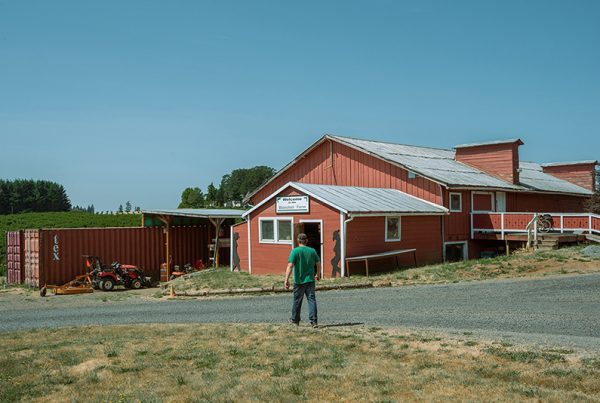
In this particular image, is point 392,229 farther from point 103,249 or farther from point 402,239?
point 103,249

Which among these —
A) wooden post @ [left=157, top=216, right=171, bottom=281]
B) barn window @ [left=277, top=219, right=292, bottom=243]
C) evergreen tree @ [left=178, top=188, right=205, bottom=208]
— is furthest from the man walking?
evergreen tree @ [left=178, top=188, right=205, bottom=208]

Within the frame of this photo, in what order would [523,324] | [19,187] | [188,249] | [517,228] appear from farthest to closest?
[19,187], [188,249], [517,228], [523,324]

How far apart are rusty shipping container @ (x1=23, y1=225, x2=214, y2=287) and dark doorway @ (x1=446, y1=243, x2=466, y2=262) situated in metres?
12.0

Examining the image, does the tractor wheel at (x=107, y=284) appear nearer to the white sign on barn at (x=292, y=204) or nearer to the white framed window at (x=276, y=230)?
the white framed window at (x=276, y=230)

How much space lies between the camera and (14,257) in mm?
27672

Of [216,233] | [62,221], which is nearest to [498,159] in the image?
[216,233]

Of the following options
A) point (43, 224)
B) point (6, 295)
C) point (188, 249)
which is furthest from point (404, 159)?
point (43, 224)

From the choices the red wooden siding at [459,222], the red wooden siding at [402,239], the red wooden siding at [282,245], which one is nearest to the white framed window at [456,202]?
the red wooden siding at [459,222]

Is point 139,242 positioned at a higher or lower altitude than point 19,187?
lower

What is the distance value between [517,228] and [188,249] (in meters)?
15.6

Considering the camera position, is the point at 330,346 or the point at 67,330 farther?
the point at 67,330

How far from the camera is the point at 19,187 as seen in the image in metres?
115

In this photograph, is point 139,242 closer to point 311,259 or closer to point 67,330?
point 67,330

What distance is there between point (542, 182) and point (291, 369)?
109 feet
